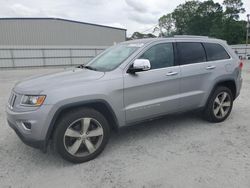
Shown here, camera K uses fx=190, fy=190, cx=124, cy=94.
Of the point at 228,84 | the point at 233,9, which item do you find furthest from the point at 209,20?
the point at 228,84

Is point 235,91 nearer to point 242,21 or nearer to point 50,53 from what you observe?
point 50,53

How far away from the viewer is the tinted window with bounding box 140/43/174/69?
315 centimetres

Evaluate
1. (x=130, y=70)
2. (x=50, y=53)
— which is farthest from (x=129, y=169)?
(x=50, y=53)

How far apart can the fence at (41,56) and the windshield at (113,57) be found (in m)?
16.6

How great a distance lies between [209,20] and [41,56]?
56.5 m

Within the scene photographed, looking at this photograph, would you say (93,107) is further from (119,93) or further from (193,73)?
(193,73)

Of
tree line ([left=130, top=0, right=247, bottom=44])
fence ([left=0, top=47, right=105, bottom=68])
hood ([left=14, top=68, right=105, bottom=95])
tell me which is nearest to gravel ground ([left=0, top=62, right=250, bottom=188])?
hood ([left=14, top=68, right=105, bottom=95])

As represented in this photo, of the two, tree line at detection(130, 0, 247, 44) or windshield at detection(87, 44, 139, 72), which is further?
tree line at detection(130, 0, 247, 44)

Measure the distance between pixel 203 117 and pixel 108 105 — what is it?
2.43 m

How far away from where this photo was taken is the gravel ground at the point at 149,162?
2.33 m

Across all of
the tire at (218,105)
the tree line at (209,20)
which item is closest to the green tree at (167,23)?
the tree line at (209,20)

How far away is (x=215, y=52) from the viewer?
388 cm

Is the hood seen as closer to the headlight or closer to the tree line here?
the headlight

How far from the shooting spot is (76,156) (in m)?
2.67
